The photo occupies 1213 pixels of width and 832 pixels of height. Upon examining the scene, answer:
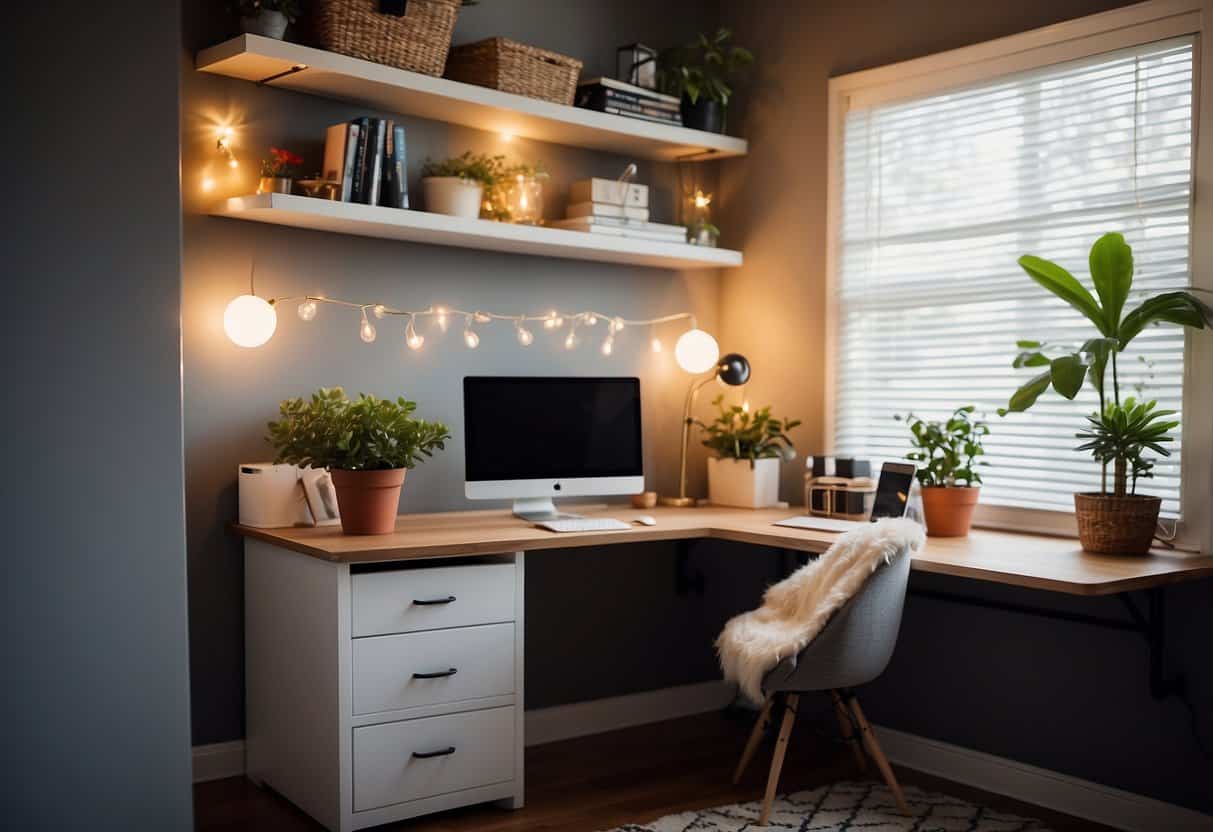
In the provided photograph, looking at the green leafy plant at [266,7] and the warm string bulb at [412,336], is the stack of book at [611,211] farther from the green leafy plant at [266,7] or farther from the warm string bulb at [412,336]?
the green leafy plant at [266,7]

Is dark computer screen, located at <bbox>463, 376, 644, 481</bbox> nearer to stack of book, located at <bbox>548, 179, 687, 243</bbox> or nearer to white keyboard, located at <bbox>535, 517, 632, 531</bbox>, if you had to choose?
white keyboard, located at <bbox>535, 517, 632, 531</bbox>

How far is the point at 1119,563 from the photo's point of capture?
113 inches

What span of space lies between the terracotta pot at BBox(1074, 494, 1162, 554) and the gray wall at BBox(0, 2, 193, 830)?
222 cm

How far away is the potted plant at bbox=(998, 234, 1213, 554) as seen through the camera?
2.94m

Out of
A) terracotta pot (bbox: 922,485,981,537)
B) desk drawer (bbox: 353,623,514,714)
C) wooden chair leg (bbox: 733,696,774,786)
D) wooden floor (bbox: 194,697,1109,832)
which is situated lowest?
wooden floor (bbox: 194,697,1109,832)

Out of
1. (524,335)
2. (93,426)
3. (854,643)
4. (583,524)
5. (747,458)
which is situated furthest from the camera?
(747,458)

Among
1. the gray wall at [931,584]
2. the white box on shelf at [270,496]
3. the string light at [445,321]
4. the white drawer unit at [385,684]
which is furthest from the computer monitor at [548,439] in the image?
the gray wall at [931,584]

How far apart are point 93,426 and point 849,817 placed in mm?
2144

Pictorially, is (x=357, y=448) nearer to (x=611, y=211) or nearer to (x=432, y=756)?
(x=432, y=756)

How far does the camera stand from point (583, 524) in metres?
3.37

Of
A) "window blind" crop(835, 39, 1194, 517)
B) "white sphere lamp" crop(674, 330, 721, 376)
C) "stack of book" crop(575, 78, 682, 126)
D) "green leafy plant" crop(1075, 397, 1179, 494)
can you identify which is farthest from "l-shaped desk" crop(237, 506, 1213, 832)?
"stack of book" crop(575, 78, 682, 126)

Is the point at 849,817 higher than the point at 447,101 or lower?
lower

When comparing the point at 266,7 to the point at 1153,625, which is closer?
the point at 1153,625

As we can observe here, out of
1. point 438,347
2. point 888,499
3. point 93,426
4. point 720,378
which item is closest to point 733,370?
point 720,378
